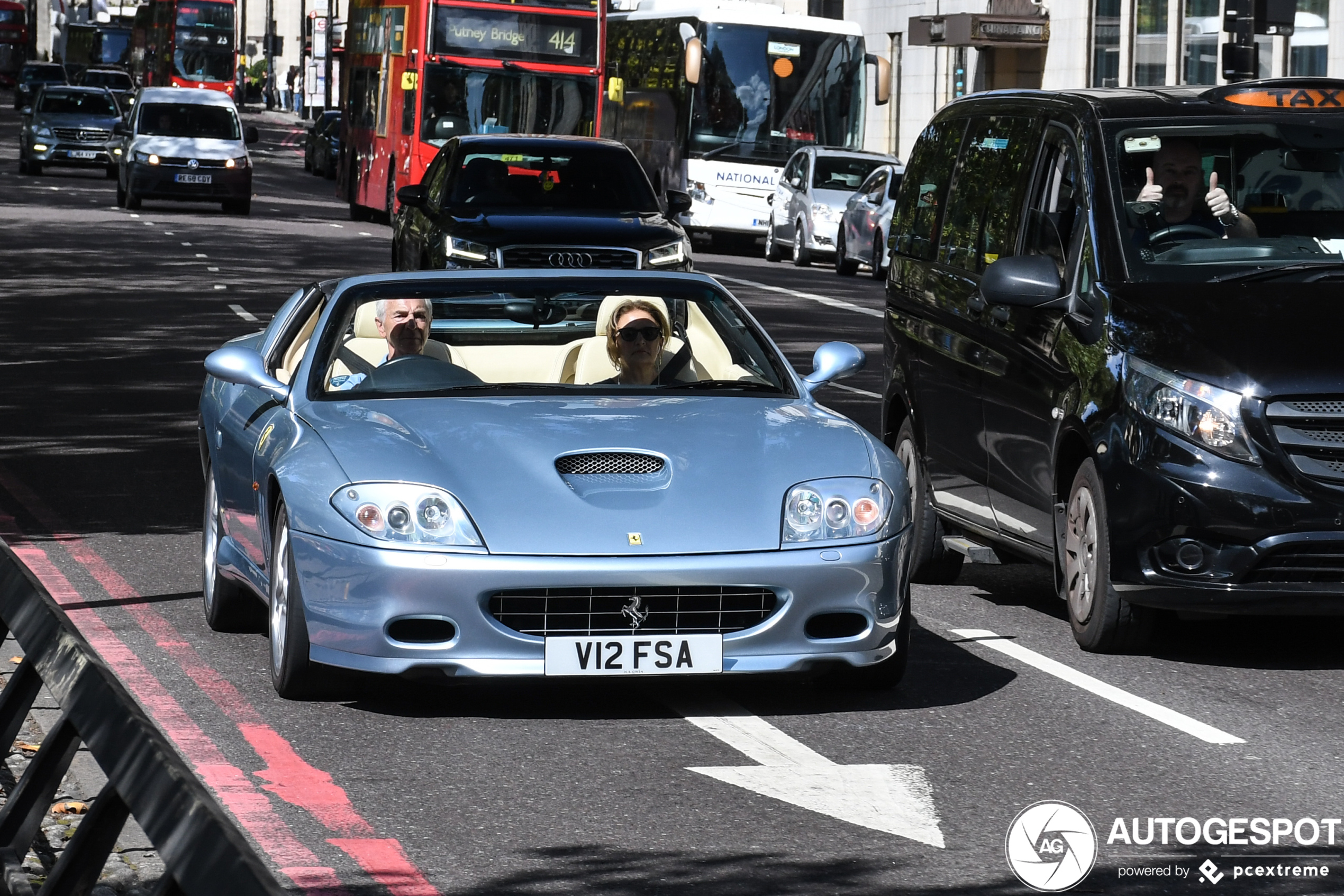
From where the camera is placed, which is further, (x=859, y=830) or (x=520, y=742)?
(x=520, y=742)

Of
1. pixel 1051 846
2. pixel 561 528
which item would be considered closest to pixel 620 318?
pixel 561 528

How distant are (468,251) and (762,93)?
731 inches

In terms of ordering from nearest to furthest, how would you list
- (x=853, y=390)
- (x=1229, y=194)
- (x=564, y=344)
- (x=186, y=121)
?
(x=564, y=344) < (x=1229, y=194) < (x=853, y=390) < (x=186, y=121)

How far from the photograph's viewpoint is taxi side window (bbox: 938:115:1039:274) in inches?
373

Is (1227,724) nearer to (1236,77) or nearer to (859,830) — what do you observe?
(859,830)

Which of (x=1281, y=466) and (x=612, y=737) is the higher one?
(x=1281, y=466)

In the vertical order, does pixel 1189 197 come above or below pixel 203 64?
above

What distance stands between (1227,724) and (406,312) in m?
3.04

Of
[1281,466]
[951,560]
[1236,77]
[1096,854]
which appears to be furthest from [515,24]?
[1096,854]

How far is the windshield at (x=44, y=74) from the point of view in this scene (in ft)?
275

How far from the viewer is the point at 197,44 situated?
71125 millimetres

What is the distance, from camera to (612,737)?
6875 mm

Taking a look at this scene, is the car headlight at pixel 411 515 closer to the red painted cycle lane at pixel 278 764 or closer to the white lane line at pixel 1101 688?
the red painted cycle lane at pixel 278 764

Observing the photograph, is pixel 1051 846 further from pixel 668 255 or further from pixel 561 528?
pixel 668 255
